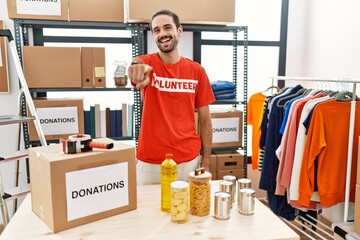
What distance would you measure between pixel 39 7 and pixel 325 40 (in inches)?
101

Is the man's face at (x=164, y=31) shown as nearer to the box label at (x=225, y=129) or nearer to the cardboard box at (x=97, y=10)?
the cardboard box at (x=97, y=10)

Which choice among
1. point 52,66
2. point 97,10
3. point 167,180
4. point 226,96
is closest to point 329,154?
point 226,96

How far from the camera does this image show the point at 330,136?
2.08 metres

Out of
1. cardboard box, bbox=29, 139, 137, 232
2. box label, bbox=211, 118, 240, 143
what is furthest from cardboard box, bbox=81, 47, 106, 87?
cardboard box, bbox=29, 139, 137, 232

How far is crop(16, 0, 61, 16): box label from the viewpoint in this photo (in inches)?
95.2

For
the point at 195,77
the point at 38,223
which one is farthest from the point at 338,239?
the point at 38,223

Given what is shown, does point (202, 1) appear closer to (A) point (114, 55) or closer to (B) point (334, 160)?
(A) point (114, 55)

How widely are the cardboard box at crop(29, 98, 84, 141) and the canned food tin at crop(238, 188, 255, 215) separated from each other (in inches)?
70.2

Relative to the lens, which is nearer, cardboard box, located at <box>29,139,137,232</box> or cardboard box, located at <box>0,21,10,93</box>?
cardboard box, located at <box>29,139,137,232</box>

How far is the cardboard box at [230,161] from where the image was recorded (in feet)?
9.52

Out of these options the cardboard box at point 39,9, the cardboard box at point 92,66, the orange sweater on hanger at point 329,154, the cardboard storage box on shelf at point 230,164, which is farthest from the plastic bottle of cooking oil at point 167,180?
the cardboard box at point 39,9

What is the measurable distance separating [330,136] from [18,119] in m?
2.06

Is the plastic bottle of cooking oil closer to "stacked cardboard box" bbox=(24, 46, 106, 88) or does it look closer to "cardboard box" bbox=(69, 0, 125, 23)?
"stacked cardboard box" bbox=(24, 46, 106, 88)

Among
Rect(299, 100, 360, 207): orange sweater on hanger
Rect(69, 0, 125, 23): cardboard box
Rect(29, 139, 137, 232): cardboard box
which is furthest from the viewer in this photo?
Rect(69, 0, 125, 23): cardboard box
